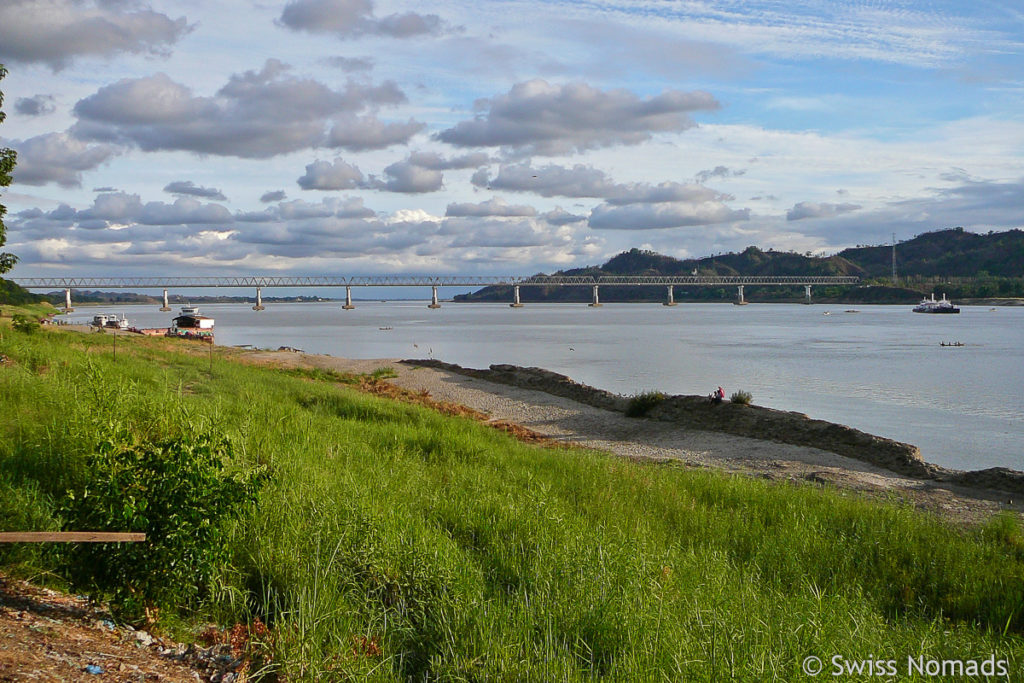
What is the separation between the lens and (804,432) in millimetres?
21078

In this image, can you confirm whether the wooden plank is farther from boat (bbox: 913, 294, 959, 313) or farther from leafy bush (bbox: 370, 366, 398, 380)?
boat (bbox: 913, 294, 959, 313)

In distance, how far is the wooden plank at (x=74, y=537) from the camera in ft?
14.1

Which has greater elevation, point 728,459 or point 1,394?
point 1,394

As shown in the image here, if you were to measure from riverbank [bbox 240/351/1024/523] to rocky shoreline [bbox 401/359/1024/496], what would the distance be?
0.03 metres

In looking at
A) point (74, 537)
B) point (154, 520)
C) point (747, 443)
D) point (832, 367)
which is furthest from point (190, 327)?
Answer: point (74, 537)

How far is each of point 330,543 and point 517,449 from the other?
8.24 meters

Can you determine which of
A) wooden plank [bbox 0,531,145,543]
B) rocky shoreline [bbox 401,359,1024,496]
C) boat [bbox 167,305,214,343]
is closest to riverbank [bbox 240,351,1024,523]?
rocky shoreline [bbox 401,359,1024,496]

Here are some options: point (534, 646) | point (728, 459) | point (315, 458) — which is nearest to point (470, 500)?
point (315, 458)

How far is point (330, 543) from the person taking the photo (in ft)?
20.5

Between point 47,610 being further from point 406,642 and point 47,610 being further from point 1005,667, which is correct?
point 1005,667

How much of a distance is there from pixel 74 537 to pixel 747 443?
18389 mm

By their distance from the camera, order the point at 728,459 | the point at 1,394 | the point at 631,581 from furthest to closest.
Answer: the point at 728,459, the point at 1,394, the point at 631,581

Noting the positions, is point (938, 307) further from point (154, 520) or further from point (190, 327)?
point (154, 520)

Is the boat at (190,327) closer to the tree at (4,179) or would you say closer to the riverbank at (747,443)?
the riverbank at (747,443)
